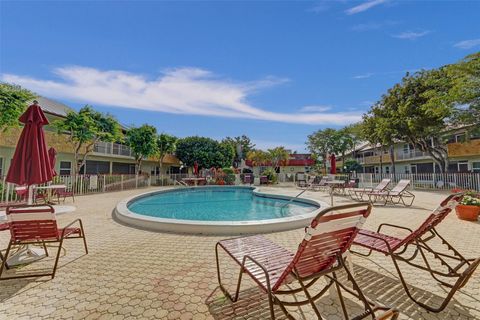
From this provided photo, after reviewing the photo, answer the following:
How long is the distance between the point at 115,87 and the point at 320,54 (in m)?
11.4

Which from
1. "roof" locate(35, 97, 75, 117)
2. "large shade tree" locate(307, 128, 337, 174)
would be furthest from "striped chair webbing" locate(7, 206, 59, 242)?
"large shade tree" locate(307, 128, 337, 174)

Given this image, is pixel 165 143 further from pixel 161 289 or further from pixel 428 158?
pixel 428 158

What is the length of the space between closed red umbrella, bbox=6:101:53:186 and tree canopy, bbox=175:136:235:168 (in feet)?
83.9

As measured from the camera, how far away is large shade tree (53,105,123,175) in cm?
1477

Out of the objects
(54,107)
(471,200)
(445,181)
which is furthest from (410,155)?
(54,107)

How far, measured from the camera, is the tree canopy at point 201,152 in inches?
1188

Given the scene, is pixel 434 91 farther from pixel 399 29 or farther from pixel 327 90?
pixel 399 29

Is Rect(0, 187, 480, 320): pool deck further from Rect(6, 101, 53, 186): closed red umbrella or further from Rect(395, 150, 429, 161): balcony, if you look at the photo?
Rect(395, 150, 429, 161): balcony

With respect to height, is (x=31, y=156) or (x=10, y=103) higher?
(x=10, y=103)

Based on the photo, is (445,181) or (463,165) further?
(463,165)

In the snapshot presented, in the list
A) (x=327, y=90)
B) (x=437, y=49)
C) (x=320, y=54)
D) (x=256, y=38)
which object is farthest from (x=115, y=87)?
(x=437, y=49)

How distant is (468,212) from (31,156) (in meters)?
10.9

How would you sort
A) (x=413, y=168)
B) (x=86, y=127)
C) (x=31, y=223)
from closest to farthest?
1. (x=31, y=223)
2. (x=86, y=127)
3. (x=413, y=168)

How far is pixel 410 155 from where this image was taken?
28016mm
